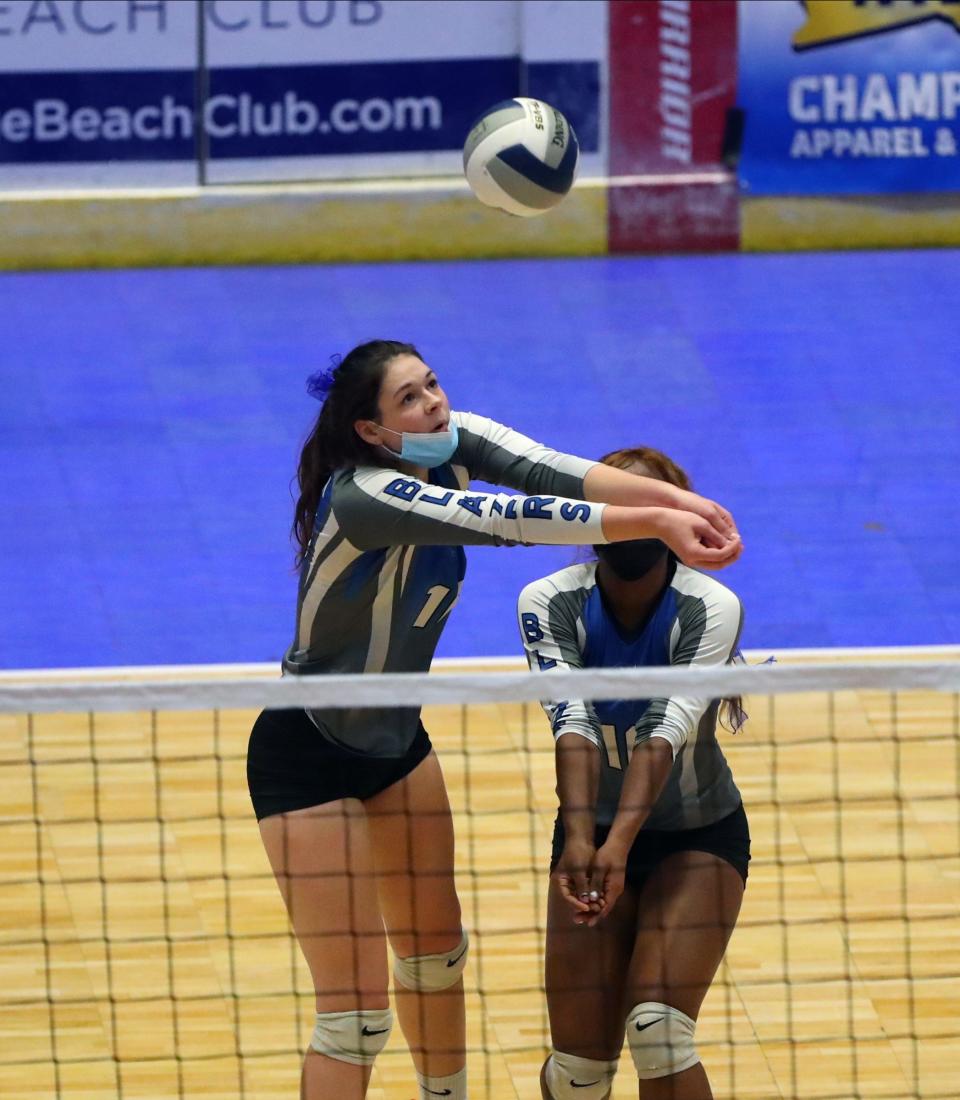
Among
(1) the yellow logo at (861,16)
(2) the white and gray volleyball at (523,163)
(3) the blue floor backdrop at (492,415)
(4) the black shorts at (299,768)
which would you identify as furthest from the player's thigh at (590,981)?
(1) the yellow logo at (861,16)

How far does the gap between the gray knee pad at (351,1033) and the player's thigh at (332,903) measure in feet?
0.07

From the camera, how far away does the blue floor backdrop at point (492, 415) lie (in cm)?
1014

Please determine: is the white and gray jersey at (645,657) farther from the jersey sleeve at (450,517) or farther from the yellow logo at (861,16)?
the yellow logo at (861,16)

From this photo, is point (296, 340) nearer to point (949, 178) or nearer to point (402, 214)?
point (402, 214)

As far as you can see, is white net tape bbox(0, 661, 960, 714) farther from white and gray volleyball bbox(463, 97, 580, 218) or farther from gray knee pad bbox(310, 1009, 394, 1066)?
white and gray volleyball bbox(463, 97, 580, 218)

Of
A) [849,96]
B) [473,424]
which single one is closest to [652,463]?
[473,424]

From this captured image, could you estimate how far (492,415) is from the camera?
41.7 ft

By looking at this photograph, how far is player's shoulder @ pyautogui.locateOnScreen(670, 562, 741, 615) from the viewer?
Answer: 4.72m

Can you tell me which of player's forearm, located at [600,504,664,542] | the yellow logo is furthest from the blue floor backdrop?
player's forearm, located at [600,504,664,542]

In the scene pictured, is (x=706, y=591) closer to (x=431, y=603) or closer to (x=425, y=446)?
(x=431, y=603)

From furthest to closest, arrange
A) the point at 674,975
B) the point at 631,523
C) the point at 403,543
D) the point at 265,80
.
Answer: the point at 265,80 → the point at 674,975 → the point at 403,543 → the point at 631,523

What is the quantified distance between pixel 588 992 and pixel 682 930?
0.31 m

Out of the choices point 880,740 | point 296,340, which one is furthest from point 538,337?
point 880,740

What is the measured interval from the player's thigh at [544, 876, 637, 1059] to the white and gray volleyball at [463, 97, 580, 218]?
380 centimetres
